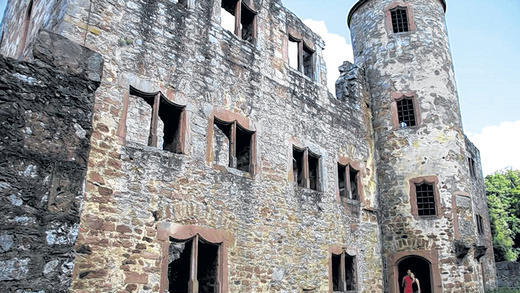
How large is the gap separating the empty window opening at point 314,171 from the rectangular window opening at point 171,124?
14.0 ft

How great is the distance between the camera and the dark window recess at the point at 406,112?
14195 mm

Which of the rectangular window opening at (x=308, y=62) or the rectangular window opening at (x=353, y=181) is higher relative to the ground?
the rectangular window opening at (x=308, y=62)

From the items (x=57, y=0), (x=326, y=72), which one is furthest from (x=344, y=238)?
(x=57, y=0)

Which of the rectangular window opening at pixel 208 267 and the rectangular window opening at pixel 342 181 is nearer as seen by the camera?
the rectangular window opening at pixel 208 267

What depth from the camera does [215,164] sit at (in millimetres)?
8781

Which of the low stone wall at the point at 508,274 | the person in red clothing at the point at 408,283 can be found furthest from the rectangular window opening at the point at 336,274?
the low stone wall at the point at 508,274

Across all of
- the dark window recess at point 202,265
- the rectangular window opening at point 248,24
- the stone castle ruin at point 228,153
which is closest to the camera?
the stone castle ruin at point 228,153

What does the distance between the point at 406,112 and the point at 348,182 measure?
11.3ft

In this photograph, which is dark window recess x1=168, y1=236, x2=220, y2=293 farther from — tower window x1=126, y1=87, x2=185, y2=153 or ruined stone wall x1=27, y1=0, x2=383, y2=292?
tower window x1=126, y1=87, x2=185, y2=153

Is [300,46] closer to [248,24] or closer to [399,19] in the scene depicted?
[248,24]

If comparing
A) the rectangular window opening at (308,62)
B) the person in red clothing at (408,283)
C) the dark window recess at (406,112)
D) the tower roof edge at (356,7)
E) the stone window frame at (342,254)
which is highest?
the tower roof edge at (356,7)

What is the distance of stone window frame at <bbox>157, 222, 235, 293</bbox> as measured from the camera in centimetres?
744

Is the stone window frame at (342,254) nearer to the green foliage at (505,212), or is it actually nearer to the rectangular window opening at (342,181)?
the rectangular window opening at (342,181)

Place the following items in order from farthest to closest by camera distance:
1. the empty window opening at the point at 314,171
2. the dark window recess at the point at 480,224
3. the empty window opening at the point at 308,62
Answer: the dark window recess at the point at 480,224
the empty window opening at the point at 308,62
the empty window opening at the point at 314,171
